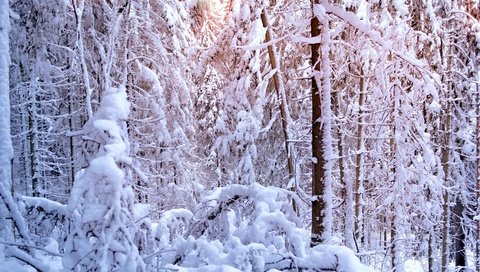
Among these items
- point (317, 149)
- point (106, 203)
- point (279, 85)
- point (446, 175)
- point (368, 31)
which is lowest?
point (446, 175)

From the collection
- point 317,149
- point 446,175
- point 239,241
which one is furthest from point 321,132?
point 446,175

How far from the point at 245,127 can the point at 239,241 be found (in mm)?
8969

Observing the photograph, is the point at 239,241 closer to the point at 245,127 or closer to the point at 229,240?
the point at 229,240

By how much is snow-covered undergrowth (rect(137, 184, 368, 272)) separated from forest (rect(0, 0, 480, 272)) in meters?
0.02

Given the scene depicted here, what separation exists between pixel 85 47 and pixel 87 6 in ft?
4.67

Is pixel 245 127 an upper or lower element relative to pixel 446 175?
upper

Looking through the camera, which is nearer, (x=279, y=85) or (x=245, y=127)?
(x=279, y=85)

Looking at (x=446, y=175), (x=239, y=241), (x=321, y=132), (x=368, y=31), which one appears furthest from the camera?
(x=446, y=175)

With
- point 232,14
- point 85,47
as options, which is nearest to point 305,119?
point 232,14

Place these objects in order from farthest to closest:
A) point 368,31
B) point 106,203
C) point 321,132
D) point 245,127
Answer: point 245,127
point 321,132
point 368,31
point 106,203

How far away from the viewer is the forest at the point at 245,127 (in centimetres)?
388

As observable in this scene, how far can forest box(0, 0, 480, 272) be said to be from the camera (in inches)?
153

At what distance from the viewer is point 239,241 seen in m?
4.26

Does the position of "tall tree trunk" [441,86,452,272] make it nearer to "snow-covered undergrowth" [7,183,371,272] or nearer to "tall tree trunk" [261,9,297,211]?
"tall tree trunk" [261,9,297,211]
